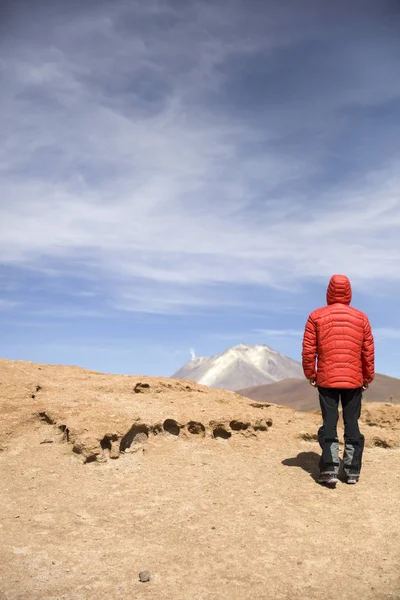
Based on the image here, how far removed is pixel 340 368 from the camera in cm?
783

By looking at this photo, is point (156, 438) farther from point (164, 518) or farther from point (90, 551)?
point (90, 551)

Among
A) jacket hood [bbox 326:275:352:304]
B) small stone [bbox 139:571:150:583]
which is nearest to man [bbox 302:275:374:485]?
jacket hood [bbox 326:275:352:304]

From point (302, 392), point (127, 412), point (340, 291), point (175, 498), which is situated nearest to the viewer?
point (175, 498)

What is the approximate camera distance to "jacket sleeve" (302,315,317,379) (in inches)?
313

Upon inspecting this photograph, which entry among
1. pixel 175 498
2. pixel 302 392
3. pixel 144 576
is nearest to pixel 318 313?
pixel 175 498

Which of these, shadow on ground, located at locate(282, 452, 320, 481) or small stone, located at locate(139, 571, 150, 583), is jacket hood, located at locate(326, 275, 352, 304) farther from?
small stone, located at locate(139, 571, 150, 583)

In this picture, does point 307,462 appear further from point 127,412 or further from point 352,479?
point 127,412

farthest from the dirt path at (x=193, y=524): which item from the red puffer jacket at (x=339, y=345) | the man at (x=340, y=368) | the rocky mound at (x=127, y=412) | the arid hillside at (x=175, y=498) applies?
the red puffer jacket at (x=339, y=345)

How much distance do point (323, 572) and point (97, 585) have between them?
2325 mm

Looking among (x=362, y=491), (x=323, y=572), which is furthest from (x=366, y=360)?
(x=323, y=572)

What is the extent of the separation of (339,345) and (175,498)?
336cm

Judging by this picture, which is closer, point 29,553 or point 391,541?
point 29,553

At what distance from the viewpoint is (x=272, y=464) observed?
872 centimetres

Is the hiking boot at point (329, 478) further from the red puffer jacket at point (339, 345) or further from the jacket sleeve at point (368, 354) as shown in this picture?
the jacket sleeve at point (368, 354)
